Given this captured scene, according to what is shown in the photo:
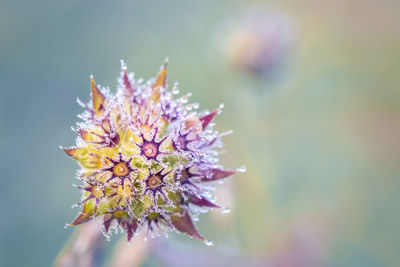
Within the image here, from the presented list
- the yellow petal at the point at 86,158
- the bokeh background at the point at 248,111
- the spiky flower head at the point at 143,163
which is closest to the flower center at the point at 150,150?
the spiky flower head at the point at 143,163

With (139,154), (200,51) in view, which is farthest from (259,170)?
(139,154)

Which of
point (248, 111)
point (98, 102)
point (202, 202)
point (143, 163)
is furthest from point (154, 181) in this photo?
point (248, 111)

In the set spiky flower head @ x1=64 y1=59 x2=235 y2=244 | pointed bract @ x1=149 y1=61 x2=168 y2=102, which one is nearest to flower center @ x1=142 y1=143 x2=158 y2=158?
spiky flower head @ x1=64 y1=59 x2=235 y2=244

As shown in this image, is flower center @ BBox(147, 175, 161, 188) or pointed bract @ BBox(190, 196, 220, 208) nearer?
flower center @ BBox(147, 175, 161, 188)

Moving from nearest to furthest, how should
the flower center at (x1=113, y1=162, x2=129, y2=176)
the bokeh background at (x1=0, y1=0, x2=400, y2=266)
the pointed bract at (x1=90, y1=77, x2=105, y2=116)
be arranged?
1. the flower center at (x1=113, y1=162, x2=129, y2=176)
2. the pointed bract at (x1=90, y1=77, x2=105, y2=116)
3. the bokeh background at (x1=0, y1=0, x2=400, y2=266)

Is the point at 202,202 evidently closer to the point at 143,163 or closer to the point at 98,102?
the point at 143,163

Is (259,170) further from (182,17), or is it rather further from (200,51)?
(182,17)

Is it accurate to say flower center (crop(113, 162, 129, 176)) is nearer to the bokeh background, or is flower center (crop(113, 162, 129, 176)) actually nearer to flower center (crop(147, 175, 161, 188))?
flower center (crop(147, 175, 161, 188))
